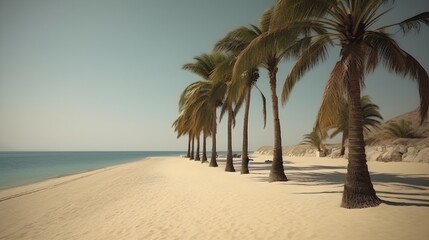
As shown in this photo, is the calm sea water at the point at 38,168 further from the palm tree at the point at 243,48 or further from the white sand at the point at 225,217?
the palm tree at the point at 243,48

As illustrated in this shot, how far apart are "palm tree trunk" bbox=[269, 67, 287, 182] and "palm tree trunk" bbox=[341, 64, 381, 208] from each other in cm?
660

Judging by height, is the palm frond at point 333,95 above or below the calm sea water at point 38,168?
above

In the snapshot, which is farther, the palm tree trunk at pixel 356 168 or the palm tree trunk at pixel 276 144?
the palm tree trunk at pixel 276 144

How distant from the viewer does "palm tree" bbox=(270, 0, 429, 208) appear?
8016 millimetres

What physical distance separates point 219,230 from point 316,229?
82.5 inches

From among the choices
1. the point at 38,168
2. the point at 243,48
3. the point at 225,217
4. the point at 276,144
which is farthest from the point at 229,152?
the point at 38,168

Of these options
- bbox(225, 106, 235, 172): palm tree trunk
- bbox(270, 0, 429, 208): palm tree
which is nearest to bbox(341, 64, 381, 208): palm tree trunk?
bbox(270, 0, 429, 208): palm tree

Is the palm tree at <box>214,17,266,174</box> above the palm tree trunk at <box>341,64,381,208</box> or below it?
above

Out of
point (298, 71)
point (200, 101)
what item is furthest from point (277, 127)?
point (200, 101)

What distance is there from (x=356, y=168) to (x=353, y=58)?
318 centimetres

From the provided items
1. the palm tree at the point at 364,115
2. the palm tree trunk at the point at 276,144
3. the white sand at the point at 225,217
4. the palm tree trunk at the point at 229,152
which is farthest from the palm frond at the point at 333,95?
the palm tree at the point at 364,115

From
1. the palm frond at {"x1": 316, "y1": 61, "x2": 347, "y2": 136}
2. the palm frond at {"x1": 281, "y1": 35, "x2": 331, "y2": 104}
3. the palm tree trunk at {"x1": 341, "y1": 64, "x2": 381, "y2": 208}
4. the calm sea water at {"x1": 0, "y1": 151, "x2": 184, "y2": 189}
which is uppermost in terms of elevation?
the palm frond at {"x1": 281, "y1": 35, "x2": 331, "y2": 104}

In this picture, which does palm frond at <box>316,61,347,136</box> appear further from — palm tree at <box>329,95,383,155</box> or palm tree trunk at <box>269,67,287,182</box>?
palm tree at <box>329,95,383,155</box>

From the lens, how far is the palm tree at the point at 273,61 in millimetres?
9969
